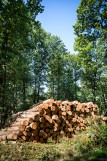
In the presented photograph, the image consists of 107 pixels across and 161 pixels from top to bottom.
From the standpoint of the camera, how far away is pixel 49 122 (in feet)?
37.1

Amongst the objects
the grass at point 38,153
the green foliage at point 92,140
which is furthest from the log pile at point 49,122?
the grass at point 38,153

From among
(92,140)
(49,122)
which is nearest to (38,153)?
(49,122)

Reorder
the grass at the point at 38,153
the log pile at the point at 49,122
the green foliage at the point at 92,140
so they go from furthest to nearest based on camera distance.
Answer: the log pile at the point at 49,122 → the green foliage at the point at 92,140 → the grass at the point at 38,153

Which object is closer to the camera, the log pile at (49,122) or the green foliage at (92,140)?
the green foliage at (92,140)

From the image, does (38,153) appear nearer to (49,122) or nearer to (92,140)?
(49,122)

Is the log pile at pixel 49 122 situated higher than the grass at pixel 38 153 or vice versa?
the log pile at pixel 49 122

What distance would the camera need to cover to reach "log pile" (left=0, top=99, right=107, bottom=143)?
10.4m

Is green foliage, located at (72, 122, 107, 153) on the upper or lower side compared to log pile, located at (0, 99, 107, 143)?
lower

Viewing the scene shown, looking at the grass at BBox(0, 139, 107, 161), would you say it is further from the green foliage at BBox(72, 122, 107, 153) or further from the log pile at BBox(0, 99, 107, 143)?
the log pile at BBox(0, 99, 107, 143)

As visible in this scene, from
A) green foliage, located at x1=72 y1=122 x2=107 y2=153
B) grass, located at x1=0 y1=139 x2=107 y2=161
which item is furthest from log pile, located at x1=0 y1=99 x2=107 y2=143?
grass, located at x1=0 y1=139 x2=107 y2=161

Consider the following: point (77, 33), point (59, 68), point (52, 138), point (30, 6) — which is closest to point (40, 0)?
point (30, 6)

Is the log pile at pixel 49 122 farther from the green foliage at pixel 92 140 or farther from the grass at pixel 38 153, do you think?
the grass at pixel 38 153

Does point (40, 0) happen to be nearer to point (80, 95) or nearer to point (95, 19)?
point (95, 19)

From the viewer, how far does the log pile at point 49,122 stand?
34.0 ft
